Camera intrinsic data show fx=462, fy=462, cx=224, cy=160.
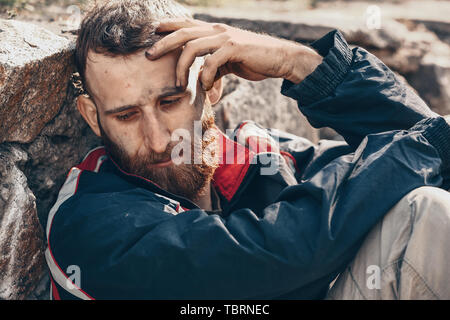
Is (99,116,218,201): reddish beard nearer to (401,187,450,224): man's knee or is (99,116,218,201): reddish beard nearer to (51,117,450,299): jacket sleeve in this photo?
(51,117,450,299): jacket sleeve

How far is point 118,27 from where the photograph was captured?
7.70 feet

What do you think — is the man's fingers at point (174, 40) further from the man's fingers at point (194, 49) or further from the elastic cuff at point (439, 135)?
the elastic cuff at point (439, 135)

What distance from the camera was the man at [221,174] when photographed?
1815 millimetres

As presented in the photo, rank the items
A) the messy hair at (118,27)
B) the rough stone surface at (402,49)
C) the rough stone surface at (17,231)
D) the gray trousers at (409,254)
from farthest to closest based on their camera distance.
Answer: the rough stone surface at (402,49)
the messy hair at (118,27)
the rough stone surface at (17,231)
the gray trousers at (409,254)

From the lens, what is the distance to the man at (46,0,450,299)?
1.82 m

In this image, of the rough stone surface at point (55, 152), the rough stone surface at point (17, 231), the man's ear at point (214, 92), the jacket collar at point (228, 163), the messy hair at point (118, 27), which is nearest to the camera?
the rough stone surface at point (17, 231)

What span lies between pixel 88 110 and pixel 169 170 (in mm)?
587

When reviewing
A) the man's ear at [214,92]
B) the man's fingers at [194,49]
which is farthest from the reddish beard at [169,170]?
the man's fingers at [194,49]

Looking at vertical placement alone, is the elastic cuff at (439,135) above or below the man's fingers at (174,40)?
below

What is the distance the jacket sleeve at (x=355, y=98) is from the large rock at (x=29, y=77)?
1.23 m

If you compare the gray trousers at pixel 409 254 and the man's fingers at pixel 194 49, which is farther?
the man's fingers at pixel 194 49

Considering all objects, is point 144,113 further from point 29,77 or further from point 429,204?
point 429,204

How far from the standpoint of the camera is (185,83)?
90.8 inches

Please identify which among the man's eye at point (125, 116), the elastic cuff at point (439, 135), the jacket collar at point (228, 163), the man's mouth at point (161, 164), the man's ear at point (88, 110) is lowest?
the jacket collar at point (228, 163)
